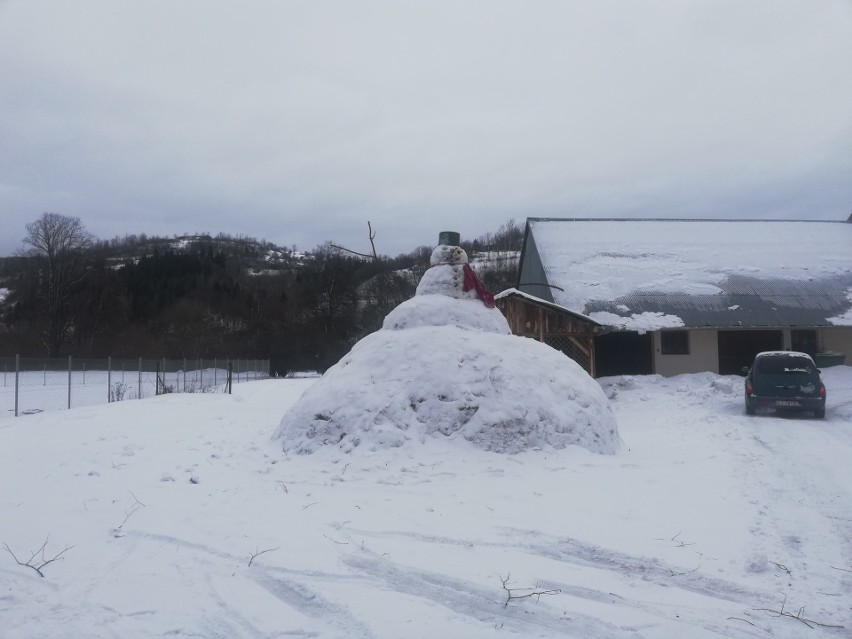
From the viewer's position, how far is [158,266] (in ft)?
225

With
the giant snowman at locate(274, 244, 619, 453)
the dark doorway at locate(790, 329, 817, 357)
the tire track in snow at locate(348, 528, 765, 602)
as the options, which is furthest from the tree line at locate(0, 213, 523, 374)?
the tire track in snow at locate(348, 528, 765, 602)

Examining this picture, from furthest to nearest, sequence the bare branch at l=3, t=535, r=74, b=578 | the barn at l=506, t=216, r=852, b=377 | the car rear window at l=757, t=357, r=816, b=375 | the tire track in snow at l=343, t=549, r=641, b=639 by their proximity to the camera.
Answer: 1. the barn at l=506, t=216, r=852, b=377
2. the car rear window at l=757, t=357, r=816, b=375
3. the bare branch at l=3, t=535, r=74, b=578
4. the tire track in snow at l=343, t=549, r=641, b=639

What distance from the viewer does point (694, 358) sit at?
22.8 meters

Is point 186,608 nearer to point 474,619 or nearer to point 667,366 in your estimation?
point 474,619

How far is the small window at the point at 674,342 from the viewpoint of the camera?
2291 centimetres

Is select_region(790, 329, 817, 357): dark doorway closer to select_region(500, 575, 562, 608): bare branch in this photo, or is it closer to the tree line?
select_region(500, 575, 562, 608): bare branch

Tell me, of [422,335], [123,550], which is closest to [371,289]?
[422,335]

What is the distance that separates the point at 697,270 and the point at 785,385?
1158 cm

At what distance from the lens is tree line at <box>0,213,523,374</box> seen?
50906 millimetres

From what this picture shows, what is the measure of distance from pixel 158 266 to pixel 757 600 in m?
71.5

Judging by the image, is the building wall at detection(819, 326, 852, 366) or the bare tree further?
the bare tree

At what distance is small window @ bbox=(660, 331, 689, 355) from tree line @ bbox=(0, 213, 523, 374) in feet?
86.2

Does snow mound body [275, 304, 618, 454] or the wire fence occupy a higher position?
snow mound body [275, 304, 618, 454]

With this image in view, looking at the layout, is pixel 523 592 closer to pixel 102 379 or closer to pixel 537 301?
pixel 537 301
